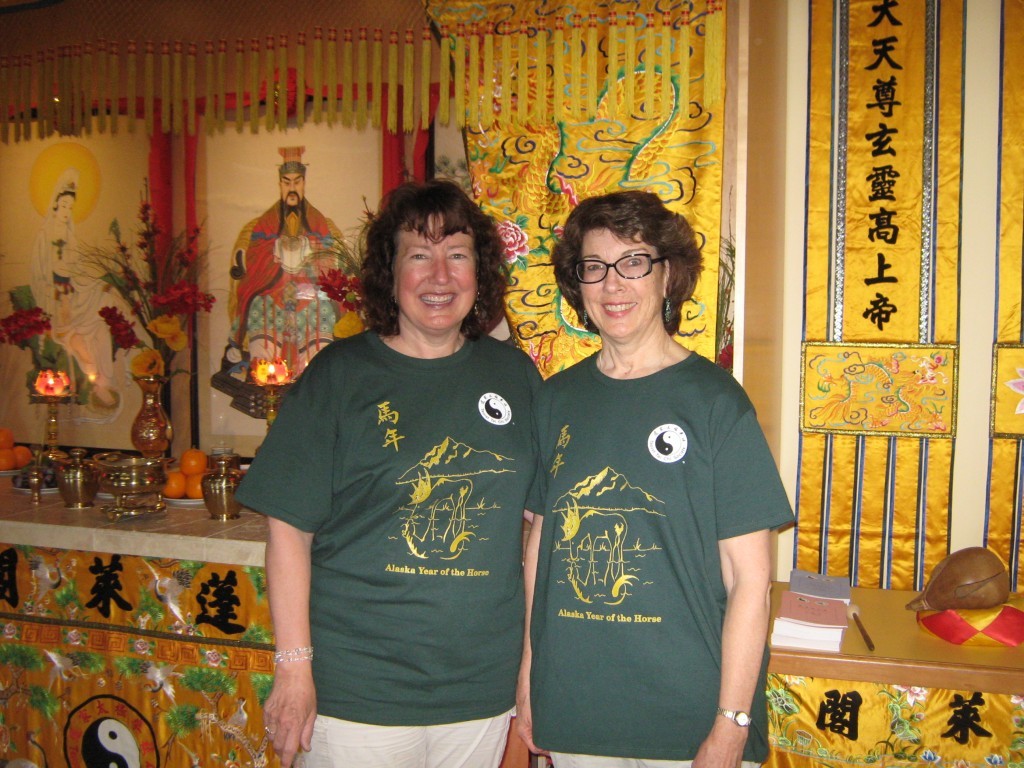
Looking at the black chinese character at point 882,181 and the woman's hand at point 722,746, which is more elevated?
the black chinese character at point 882,181

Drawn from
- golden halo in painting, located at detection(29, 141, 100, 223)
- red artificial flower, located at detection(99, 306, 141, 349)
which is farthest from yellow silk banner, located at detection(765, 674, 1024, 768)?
golden halo in painting, located at detection(29, 141, 100, 223)

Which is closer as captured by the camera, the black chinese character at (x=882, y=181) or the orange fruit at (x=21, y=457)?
the black chinese character at (x=882, y=181)

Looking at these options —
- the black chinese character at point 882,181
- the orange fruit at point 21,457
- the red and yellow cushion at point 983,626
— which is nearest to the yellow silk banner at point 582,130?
the black chinese character at point 882,181

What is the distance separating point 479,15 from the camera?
2.15 metres

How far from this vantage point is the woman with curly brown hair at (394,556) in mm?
1312

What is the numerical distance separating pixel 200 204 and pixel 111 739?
86.2 inches

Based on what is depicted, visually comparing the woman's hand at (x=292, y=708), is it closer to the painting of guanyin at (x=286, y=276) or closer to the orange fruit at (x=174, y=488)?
the orange fruit at (x=174, y=488)

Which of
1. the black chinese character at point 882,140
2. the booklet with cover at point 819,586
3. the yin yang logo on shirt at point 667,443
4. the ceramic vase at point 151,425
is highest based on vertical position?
the black chinese character at point 882,140

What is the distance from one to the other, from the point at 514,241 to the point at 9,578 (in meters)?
1.75

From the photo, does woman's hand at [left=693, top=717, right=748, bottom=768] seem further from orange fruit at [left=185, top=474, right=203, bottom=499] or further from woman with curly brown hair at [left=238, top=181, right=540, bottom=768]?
orange fruit at [left=185, top=474, right=203, bottom=499]

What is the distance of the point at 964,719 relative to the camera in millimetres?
1770

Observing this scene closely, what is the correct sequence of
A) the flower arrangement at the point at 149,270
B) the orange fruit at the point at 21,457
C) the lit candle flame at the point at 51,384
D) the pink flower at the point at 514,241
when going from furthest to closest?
the flower arrangement at the point at 149,270 < the orange fruit at the point at 21,457 < the lit candle flame at the point at 51,384 < the pink flower at the point at 514,241

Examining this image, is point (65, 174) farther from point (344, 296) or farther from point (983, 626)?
point (983, 626)

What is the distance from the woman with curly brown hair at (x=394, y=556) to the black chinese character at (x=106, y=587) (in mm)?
1011
